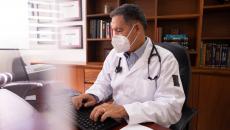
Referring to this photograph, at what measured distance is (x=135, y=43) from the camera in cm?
110

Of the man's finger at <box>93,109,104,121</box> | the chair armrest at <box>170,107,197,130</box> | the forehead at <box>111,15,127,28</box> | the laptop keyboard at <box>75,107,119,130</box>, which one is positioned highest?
the forehead at <box>111,15,127,28</box>

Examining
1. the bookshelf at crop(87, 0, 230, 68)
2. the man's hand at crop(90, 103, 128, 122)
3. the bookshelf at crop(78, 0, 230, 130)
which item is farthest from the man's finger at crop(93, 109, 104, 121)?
the bookshelf at crop(87, 0, 230, 68)

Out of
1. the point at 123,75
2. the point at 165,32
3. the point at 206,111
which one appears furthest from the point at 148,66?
the point at 165,32

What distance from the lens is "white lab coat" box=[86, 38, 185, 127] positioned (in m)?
0.78

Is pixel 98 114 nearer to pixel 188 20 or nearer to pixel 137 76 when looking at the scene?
pixel 137 76

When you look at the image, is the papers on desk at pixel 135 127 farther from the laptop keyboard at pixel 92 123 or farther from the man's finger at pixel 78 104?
the man's finger at pixel 78 104

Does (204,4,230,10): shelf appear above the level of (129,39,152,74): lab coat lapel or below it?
above

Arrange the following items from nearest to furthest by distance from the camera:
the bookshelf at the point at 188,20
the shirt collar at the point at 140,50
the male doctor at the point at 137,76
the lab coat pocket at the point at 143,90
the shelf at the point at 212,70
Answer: the male doctor at the point at 137,76, the lab coat pocket at the point at 143,90, the shirt collar at the point at 140,50, the shelf at the point at 212,70, the bookshelf at the point at 188,20

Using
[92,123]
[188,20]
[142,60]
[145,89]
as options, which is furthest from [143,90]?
[188,20]

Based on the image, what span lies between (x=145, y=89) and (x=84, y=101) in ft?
1.03

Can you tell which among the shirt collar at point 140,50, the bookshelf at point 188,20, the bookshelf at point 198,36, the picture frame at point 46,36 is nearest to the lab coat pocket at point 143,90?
the shirt collar at point 140,50

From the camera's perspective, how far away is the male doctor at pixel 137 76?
0.84 m

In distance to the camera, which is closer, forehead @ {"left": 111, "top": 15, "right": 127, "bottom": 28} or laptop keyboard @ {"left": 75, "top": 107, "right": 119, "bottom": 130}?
laptop keyboard @ {"left": 75, "top": 107, "right": 119, "bottom": 130}

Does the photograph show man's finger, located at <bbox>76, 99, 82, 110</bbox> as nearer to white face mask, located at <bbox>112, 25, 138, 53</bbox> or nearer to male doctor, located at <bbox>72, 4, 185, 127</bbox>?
male doctor, located at <bbox>72, 4, 185, 127</bbox>
